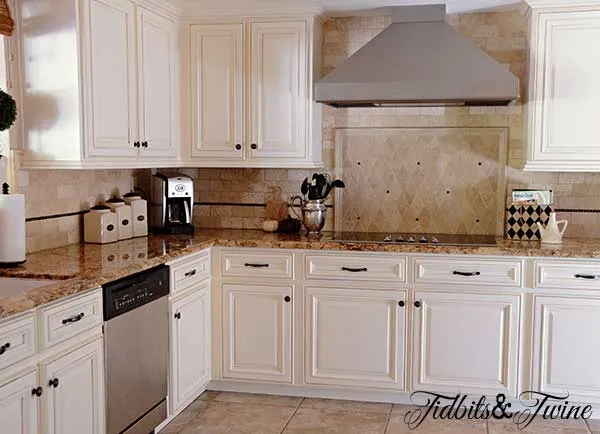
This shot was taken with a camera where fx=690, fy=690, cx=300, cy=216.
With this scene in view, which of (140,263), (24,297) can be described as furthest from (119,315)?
(24,297)

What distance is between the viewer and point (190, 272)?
12.0ft

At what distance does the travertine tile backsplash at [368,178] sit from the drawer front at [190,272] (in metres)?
0.65

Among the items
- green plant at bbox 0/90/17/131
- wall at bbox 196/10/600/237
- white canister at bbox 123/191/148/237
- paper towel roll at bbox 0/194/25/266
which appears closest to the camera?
green plant at bbox 0/90/17/131

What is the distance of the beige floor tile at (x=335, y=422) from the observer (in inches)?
139

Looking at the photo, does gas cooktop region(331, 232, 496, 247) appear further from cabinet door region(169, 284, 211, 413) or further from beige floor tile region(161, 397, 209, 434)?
beige floor tile region(161, 397, 209, 434)

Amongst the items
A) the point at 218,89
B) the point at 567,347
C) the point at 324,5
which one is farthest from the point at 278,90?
the point at 567,347

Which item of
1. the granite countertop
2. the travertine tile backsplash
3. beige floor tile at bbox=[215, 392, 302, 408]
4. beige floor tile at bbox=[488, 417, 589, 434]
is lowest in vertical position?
beige floor tile at bbox=[215, 392, 302, 408]

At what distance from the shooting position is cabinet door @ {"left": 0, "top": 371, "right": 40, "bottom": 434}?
88.4 inches

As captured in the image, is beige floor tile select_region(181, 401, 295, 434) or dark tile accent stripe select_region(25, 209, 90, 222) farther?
beige floor tile select_region(181, 401, 295, 434)

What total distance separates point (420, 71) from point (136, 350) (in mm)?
2035

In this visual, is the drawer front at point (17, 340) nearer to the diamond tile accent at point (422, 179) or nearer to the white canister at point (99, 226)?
the white canister at point (99, 226)

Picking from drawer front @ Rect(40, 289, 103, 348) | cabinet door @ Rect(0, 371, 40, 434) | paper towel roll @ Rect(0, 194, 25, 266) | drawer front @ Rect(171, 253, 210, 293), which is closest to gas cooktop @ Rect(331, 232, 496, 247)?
drawer front @ Rect(171, 253, 210, 293)

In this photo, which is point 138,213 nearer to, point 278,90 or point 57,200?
point 57,200

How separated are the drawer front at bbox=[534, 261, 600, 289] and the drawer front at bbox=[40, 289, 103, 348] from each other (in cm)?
221
